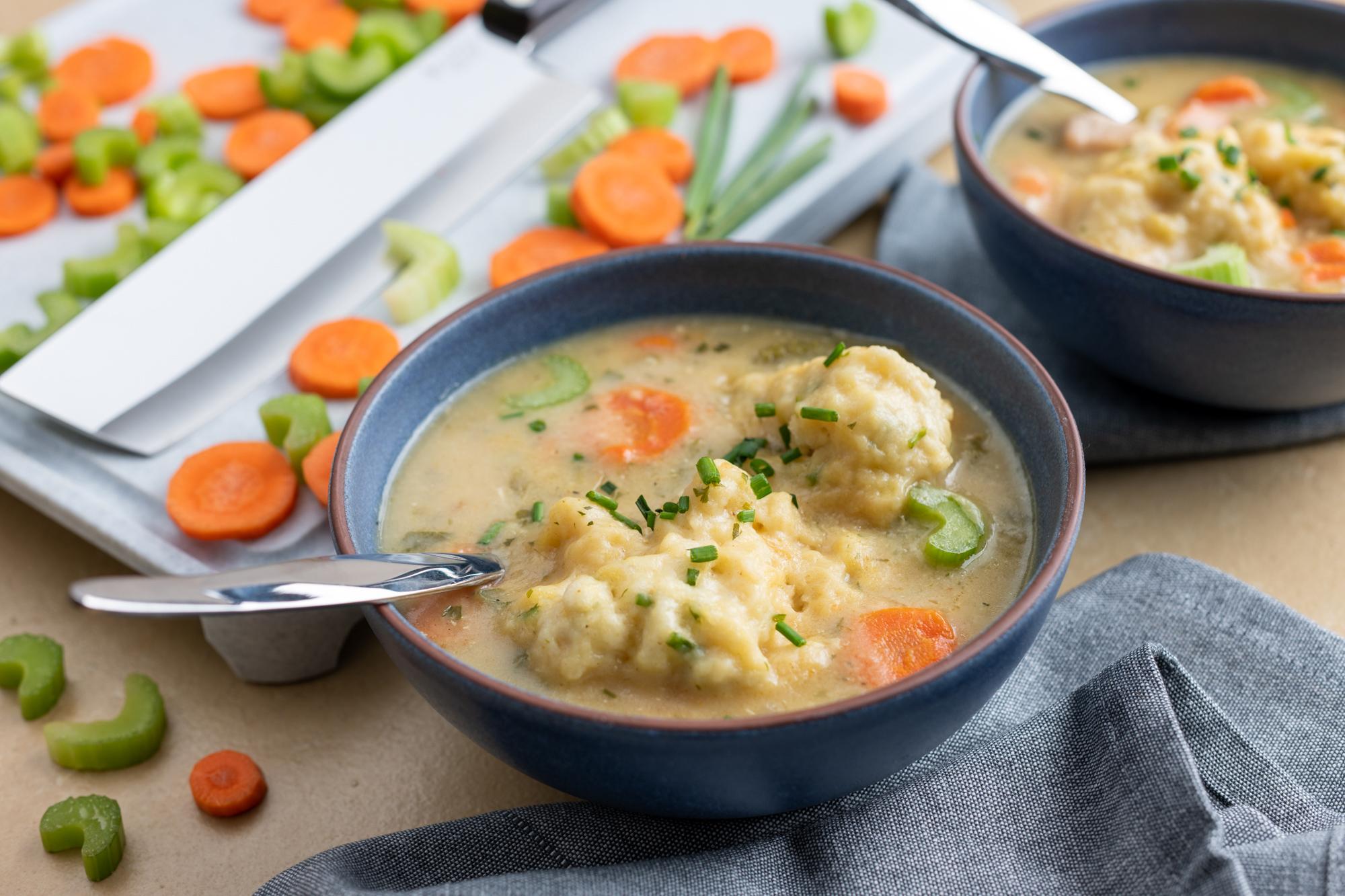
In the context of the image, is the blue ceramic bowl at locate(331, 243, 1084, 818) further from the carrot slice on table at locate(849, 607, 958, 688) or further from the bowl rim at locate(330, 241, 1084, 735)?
the carrot slice on table at locate(849, 607, 958, 688)

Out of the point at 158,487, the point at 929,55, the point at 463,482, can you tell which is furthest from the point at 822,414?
the point at 929,55

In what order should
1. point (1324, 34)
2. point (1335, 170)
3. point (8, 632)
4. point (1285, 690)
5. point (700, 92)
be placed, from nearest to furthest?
point (1285, 690) → point (8, 632) → point (1335, 170) → point (1324, 34) → point (700, 92)

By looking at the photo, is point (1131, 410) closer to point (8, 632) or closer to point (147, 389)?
point (147, 389)

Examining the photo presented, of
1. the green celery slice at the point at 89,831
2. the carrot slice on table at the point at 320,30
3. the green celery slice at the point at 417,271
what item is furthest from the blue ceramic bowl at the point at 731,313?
the carrot slice on table at the point at 320,30

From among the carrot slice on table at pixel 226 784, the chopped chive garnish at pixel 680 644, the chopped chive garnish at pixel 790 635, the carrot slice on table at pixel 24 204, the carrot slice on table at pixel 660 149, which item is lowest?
the carrot slice on table at pixel 226 784

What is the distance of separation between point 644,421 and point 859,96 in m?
1.70

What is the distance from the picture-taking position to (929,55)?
4301 millimetres

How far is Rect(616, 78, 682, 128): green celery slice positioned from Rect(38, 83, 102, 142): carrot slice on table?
1588 mm

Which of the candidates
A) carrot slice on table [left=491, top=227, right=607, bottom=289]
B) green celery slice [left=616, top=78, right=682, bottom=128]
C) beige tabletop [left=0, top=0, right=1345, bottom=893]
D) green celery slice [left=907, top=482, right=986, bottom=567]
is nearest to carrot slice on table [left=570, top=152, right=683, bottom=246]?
carrot slice on table [left=491, top=227, right=607, bottom=289]

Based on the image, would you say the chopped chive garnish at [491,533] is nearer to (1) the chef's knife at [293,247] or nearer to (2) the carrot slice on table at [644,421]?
(2) the carrot slice on table at [644,421]

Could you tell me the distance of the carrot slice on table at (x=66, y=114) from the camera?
407 centimetres

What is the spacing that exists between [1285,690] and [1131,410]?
0.90 meters

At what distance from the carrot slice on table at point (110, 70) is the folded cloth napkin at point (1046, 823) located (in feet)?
9.26

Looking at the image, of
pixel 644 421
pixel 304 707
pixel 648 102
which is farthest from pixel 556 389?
pixel 648 102
